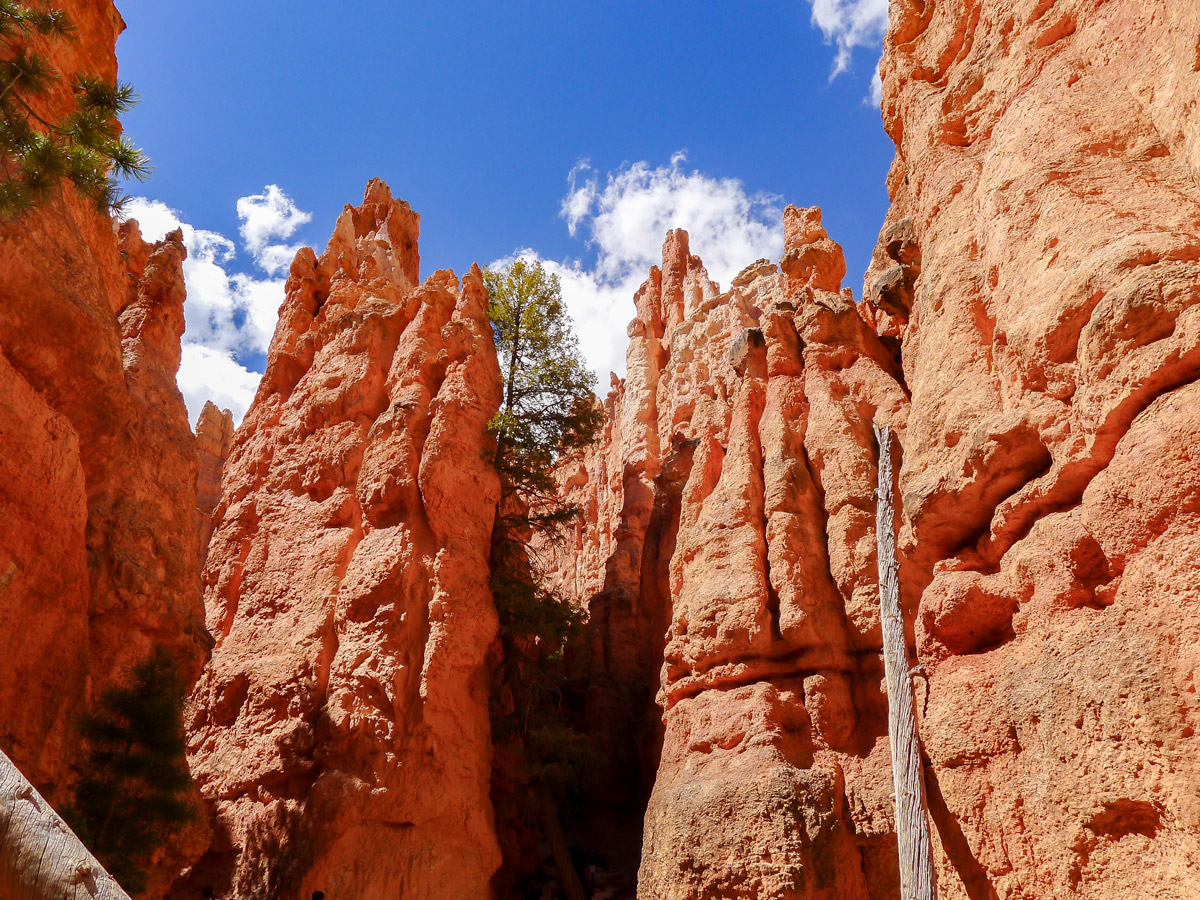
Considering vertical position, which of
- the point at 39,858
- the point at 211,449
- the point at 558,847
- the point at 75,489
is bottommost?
the point at 39,858

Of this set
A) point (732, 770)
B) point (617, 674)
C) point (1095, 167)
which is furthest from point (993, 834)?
point (617, 674)

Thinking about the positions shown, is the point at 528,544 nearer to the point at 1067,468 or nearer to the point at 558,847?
the point at 558,847

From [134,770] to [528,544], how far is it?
1085 cm

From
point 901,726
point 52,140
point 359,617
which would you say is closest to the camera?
point 52,140

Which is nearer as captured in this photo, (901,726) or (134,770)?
(901,726)

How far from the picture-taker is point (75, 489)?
395 inches

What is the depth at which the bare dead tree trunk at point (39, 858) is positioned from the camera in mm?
3020

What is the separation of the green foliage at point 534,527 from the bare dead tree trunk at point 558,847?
0.90ft

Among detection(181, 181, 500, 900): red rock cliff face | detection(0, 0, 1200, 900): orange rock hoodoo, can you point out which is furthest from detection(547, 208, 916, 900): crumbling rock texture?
detection(181, 181, 500, 900): red rock cliff face

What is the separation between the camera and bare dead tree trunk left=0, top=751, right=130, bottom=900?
302cm

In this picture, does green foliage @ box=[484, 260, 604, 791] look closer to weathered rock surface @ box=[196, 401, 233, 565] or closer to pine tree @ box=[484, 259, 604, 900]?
pine tree @ box=[484, 259, 604, 900]

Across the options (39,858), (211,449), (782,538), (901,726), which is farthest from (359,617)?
(211,449)

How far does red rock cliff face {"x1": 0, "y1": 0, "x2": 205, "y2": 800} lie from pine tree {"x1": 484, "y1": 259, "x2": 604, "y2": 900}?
701 centimetres

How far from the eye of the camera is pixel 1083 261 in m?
7.61
